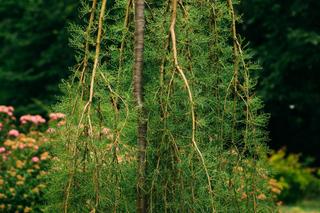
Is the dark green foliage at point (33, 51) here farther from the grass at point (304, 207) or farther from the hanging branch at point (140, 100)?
the hanging branch at point (140, 100)

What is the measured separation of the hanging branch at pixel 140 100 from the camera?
294 cm

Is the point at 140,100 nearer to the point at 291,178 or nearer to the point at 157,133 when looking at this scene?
the point at 157,133

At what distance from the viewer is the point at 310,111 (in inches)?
549

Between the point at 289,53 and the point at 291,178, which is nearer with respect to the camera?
Answer: the point at 291,178

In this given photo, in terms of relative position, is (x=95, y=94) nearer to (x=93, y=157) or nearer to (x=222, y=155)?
(x=93, y=157)

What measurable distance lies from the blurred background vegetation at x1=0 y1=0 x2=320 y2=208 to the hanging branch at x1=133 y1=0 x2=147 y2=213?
8168 mm

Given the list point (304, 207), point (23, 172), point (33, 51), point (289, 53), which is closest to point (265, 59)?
point (289, 53)

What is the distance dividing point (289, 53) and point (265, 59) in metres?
0.56

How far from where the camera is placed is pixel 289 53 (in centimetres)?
1195

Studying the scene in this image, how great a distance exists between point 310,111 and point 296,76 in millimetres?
1341

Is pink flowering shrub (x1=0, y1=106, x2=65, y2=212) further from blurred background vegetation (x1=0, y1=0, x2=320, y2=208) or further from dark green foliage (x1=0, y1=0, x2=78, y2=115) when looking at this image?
dark green foliage (x1=0, y1=0, x2=78, y2=115)

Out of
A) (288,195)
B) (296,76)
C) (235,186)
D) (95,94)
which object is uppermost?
(95,94)

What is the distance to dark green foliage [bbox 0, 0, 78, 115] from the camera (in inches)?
594

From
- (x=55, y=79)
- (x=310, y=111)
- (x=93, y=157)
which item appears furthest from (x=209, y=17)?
(x=55, y=79)
